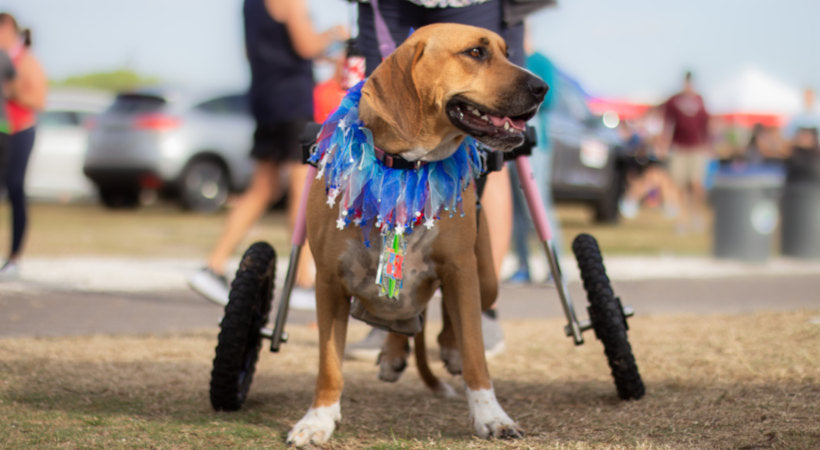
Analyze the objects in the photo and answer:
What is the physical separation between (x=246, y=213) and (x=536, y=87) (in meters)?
3.21

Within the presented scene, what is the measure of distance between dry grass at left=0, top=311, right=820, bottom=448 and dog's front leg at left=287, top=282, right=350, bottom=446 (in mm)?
94

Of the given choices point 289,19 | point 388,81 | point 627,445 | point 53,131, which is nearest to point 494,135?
point 388,81

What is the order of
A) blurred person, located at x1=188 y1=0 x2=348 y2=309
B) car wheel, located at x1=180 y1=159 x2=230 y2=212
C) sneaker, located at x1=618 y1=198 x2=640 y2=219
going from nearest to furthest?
blurred person, located at x1=188 y1=0 x2=348 y2=309, car wheel, located at x1=180 y1=159 x2=230 y2=212, sneaker, located at x1=618 y1=198 x2=640 y2=219

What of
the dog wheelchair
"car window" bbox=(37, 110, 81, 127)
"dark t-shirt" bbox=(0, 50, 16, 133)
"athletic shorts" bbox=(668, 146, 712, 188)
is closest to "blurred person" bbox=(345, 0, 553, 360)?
the dog wheelchair

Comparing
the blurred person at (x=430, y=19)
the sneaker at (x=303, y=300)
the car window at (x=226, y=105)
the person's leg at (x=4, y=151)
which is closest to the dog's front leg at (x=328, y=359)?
the blurred person at (x=430, y=19)

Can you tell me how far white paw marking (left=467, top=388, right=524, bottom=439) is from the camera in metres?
2.88

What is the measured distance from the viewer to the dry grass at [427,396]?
9.46 feet

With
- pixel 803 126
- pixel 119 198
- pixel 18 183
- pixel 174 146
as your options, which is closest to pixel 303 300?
pixel 18 183

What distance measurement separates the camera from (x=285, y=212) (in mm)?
15586

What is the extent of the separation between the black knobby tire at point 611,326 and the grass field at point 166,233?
612 cm

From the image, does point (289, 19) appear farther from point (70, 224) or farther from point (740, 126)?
point (740, 126)

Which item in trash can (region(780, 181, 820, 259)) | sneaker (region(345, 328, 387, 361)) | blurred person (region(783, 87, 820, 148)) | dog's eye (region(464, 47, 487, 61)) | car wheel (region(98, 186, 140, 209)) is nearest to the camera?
dog's eye (region(464, 47, 487, 61))

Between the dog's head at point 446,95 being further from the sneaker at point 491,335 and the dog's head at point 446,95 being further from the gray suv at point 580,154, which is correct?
the gray suv at point 580,154

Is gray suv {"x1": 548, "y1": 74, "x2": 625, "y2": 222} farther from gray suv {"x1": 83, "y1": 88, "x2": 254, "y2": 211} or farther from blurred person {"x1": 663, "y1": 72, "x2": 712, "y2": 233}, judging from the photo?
gray suv {"x1": 83, "y1": 88, "x2": 254, "y2": 211}
